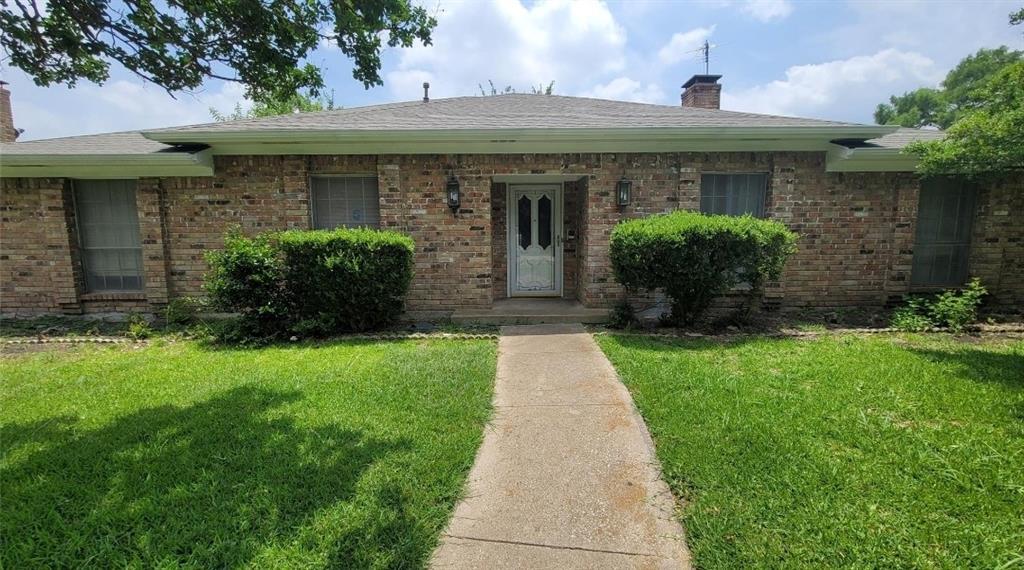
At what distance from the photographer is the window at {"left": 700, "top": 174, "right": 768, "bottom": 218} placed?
23.1ft

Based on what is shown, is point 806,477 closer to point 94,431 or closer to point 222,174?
point 94,431

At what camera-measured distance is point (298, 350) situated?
5.45 meters

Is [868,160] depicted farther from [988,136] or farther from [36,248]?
[36,248]

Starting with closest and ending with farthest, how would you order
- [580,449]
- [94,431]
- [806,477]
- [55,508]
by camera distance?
[55,508]
[806,477]
[580,449]
[94,431]

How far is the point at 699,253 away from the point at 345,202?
507 centimetres

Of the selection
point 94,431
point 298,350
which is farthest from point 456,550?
point 298,350

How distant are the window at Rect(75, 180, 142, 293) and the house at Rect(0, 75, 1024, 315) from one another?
0.02 m

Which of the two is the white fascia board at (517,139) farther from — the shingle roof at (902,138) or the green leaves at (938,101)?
the green leaves at (938,101)

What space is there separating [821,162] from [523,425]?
20.7ft

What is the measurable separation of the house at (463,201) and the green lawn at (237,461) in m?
2.68

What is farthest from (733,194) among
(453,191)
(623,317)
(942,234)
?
(453,191)

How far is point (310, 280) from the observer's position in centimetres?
596

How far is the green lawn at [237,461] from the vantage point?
2127 millimetres

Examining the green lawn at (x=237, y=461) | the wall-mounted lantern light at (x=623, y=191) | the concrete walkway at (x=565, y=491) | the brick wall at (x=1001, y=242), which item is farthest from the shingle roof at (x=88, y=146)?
the brick wall at (x=1001, y=242)
